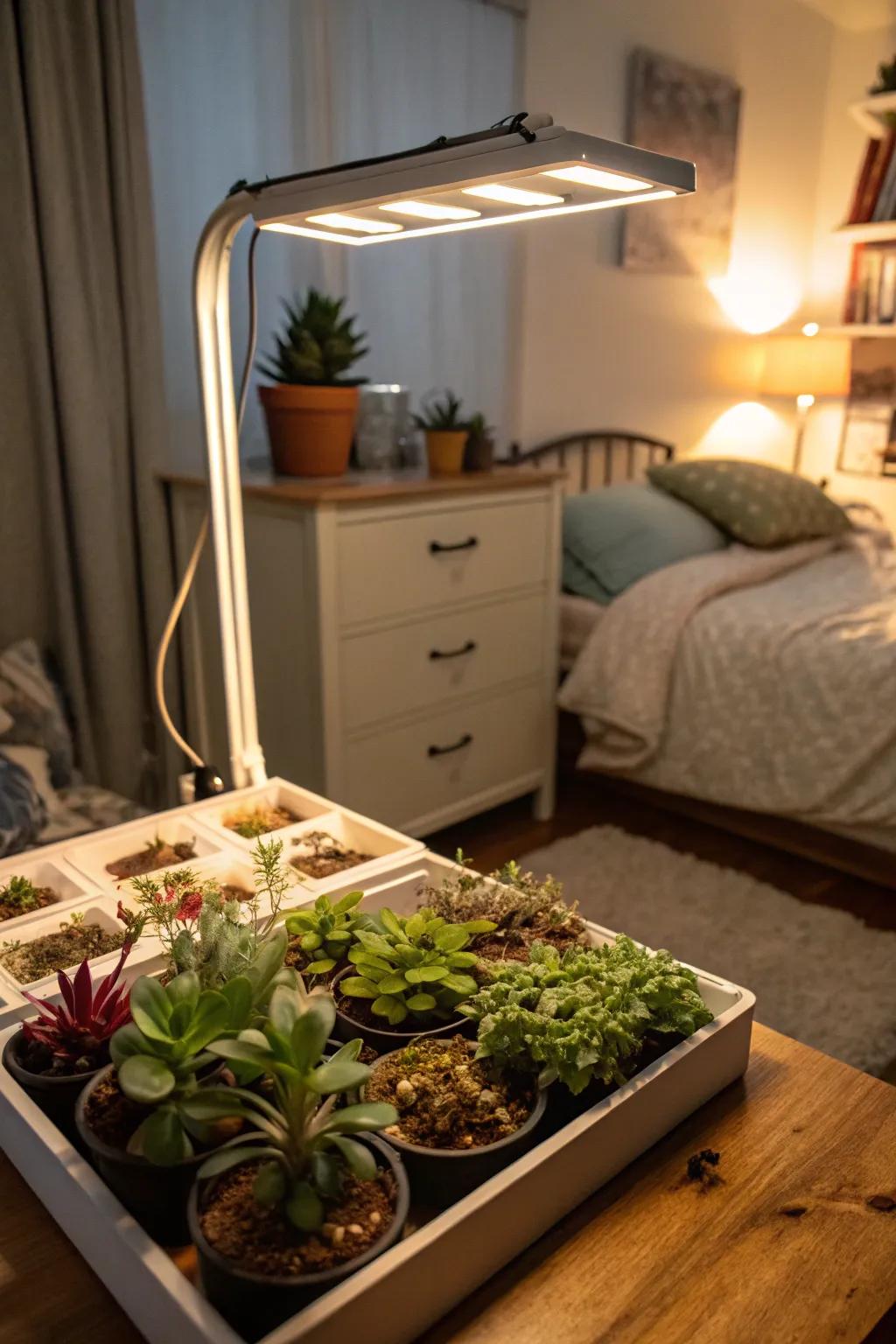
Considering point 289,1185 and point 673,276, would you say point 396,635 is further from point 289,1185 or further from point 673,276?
point 673,276

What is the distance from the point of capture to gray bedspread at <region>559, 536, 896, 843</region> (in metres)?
2.39

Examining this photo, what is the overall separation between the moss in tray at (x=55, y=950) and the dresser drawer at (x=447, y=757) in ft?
4.29

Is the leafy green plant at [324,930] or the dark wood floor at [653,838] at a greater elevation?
the leafy green plant at [324,930]

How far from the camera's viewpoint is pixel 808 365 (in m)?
4.10

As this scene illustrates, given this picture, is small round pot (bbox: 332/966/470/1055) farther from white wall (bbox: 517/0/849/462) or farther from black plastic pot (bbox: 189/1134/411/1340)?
white wall (bbox: 517/0/849/462)

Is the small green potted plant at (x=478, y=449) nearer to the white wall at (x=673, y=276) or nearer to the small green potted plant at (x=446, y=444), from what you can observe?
Answer: the small green potted plant at (x=446, y=444)

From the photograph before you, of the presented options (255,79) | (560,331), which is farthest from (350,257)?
(560,331)

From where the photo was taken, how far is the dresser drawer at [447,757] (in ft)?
7.79

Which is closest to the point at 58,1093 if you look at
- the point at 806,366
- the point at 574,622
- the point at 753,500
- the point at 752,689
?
the point at 752,689

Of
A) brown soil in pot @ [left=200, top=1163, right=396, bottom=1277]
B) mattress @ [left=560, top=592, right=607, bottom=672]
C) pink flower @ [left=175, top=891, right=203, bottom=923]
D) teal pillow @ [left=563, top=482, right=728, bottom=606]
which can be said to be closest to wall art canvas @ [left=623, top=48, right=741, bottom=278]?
teal pillow @ [left=563, top=482, right=728, bottom=606]

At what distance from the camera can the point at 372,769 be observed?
93.5 inches

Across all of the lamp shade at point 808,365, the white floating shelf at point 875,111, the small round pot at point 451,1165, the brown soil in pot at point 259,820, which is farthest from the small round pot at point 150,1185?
the white floating shelf at point 875,111

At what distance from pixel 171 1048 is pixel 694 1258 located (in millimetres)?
379

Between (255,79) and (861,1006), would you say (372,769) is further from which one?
(255,79)
